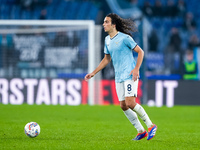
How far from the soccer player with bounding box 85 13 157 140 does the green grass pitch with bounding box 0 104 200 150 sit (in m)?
0.37

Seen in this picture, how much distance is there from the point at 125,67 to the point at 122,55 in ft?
0.63

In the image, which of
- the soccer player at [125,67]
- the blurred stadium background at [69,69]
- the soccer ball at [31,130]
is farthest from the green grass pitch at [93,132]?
the blurred stadium background at [69,69]

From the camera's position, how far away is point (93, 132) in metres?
8.02

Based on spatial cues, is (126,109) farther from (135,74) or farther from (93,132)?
(93,132)

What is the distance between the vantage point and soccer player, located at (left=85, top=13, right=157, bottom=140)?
6.73m

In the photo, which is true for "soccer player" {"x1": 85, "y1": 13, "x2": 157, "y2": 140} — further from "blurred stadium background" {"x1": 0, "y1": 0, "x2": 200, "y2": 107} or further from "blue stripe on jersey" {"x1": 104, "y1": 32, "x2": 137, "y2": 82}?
"blurred stadium background" {"x1": 0, "y1": 0, "x2": 200, "y2": 107}

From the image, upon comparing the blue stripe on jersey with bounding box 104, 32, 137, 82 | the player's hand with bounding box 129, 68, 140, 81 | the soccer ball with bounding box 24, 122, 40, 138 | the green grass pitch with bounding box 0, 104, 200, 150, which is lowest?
the green grass pitch with bounding box 0, 104, 200, 150

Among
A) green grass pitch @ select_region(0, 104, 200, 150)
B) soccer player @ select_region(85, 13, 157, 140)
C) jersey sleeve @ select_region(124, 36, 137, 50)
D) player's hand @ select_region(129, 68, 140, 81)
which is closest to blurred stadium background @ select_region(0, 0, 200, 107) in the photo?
green grass pitch @ select_region(0, 104, 200, 150)

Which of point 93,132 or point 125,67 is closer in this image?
point 125,67

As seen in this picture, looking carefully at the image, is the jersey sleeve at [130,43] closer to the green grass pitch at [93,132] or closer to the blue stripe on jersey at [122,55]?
the blue stripe on jersey at [122,55]

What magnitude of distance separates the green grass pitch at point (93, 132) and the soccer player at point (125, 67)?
368mm

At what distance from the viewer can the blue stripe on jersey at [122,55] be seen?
22.4ft

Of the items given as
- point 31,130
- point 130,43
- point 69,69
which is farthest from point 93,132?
point 69,69

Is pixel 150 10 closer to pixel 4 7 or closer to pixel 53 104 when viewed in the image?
pixel 4 7
